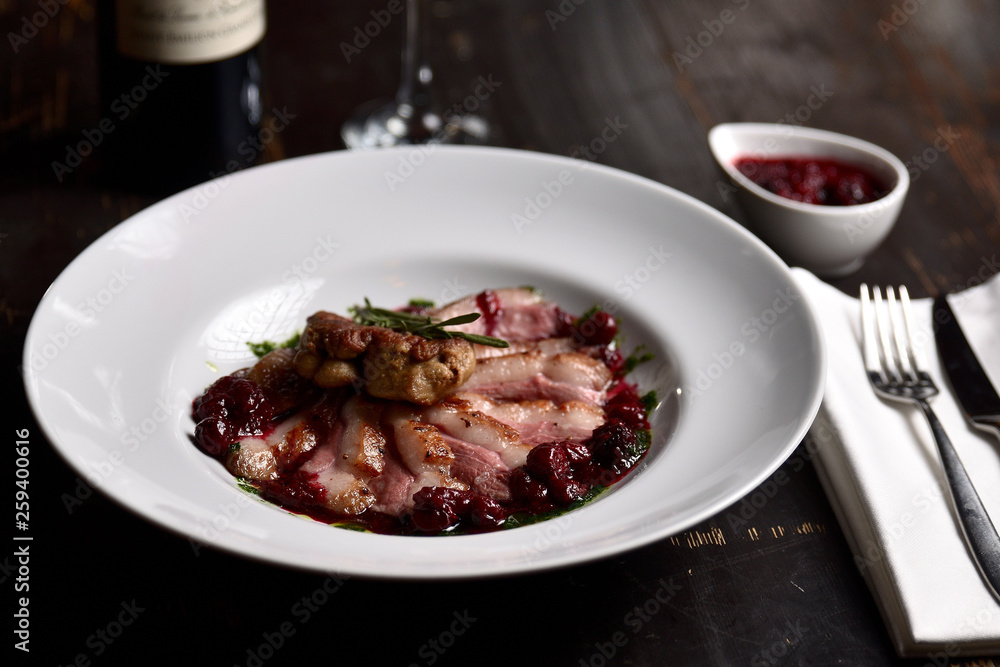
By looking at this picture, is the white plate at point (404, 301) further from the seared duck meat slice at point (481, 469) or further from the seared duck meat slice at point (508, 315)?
the seared duck meat slice at point (481, 469)

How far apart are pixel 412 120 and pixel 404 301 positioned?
109cm

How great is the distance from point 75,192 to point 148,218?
0.82 meters

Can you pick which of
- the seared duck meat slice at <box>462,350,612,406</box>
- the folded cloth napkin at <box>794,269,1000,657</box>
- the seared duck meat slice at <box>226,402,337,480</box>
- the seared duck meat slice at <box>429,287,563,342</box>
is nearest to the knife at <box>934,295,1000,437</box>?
the folded cloth napkin at <box>794,269,1000,657</box>

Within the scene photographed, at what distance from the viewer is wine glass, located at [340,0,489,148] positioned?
3.11 metres

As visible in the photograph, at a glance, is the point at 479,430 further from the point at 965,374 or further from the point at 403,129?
the point at 403,129

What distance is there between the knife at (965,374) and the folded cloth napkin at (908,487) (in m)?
0.02

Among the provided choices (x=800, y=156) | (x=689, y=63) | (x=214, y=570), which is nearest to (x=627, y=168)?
(x=800, y=156)

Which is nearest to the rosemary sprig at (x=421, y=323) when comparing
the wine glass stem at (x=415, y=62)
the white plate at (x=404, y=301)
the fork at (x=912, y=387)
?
the white plate at (x=404, y=301)

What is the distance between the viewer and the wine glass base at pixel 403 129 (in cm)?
314

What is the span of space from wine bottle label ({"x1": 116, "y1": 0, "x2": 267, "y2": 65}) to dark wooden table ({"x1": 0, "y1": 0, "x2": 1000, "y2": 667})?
1.59ft

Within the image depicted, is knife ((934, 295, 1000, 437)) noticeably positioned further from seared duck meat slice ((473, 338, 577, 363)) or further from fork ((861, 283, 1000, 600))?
seared duck meat slice ((473, 338, 577, 363))

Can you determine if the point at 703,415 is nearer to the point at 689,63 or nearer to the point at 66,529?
the point at 66,529

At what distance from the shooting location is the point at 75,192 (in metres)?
2.76

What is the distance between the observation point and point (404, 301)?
2.36 meters
